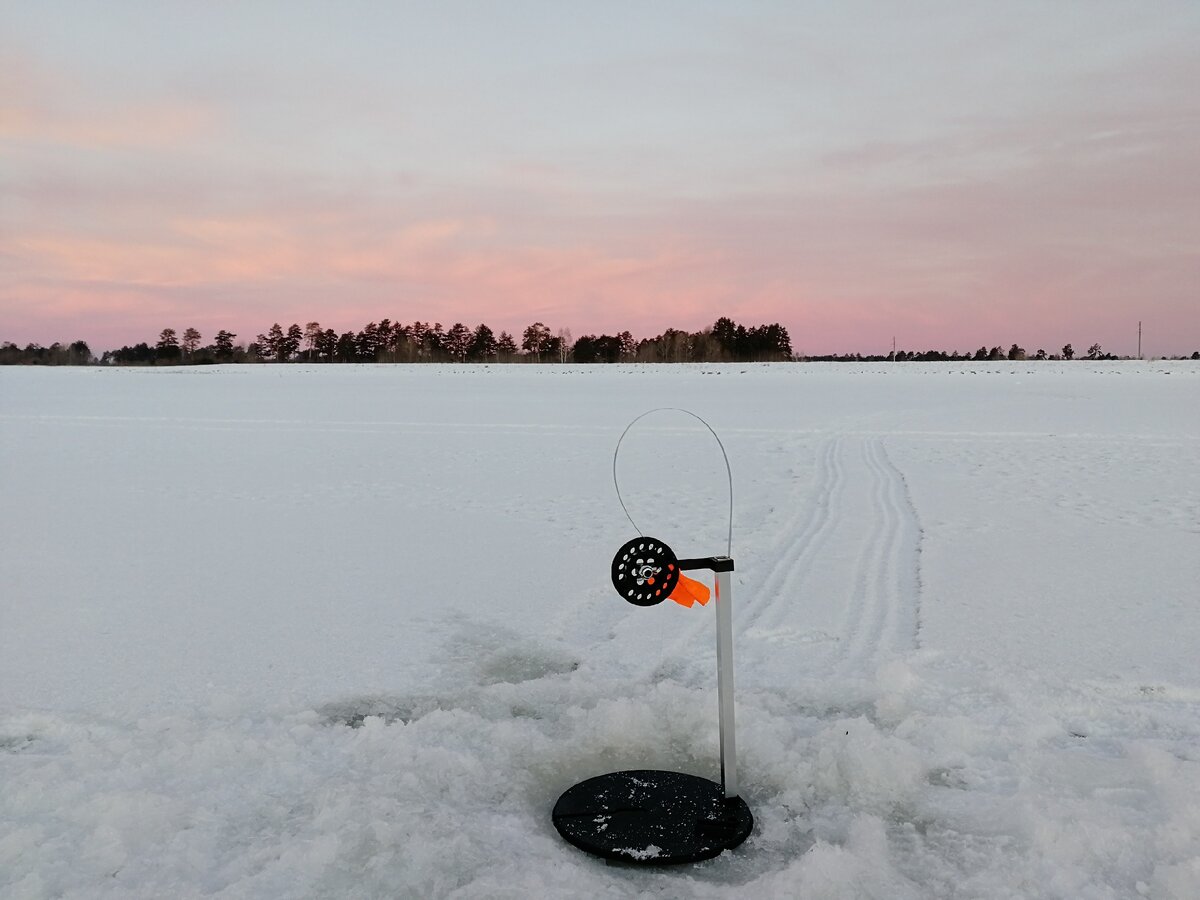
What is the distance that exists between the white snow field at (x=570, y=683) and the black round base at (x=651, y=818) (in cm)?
7

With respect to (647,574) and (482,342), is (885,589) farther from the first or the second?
(482,342)

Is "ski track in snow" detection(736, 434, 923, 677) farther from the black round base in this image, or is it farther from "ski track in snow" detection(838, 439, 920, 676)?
the black round base

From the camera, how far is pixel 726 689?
10.5 ft

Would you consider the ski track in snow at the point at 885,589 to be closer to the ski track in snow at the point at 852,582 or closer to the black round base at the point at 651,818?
the ski track in snow at the point at 852,582

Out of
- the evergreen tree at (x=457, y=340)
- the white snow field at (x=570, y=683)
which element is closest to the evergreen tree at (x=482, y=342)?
the evergreen tree at (x=457, y=340)

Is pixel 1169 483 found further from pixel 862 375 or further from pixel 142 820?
pixel 862 375

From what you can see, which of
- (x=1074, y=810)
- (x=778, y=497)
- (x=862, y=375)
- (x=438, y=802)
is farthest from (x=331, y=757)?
(x=862, y=375)

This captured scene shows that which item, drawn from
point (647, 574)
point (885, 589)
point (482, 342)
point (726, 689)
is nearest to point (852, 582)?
point (885, 589)

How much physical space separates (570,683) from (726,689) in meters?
1.39

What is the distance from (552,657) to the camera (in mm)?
4926

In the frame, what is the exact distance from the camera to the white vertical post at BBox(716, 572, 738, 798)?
311 cm

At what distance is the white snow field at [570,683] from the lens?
2.92 meters

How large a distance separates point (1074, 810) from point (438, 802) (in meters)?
2.31

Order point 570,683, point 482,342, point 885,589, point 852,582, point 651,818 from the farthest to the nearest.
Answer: point 482,342
point 852,582
point 885,589
point 570,683
point 651,818
